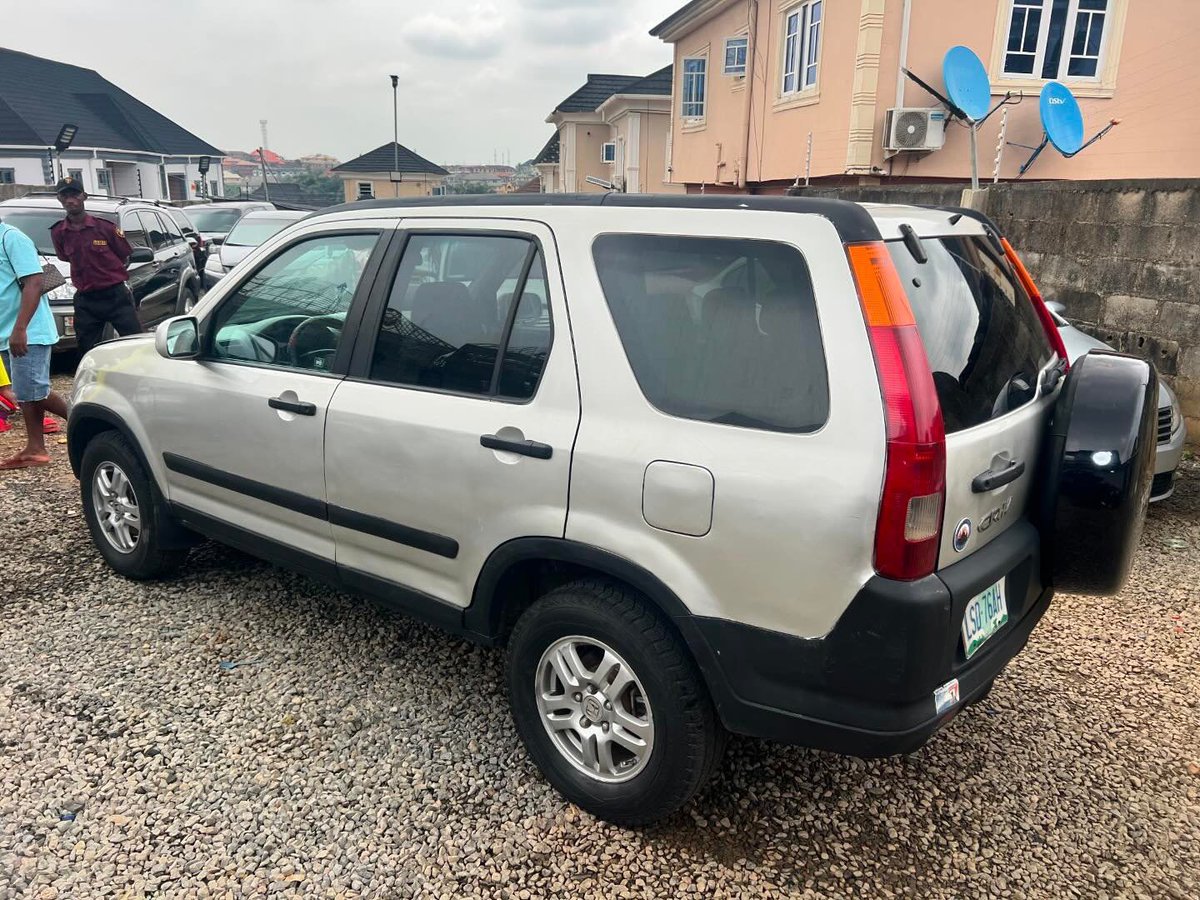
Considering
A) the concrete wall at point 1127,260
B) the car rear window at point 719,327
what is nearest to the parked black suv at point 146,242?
the car rear window at point 719,327

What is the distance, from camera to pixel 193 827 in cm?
262

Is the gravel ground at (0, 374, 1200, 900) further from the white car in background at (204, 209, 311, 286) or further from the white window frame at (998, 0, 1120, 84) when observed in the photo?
the white window frame at (998, 0, 1120, 84)

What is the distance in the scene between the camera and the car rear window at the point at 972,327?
2.21m

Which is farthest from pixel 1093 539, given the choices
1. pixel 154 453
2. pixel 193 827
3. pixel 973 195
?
pixel 973 195

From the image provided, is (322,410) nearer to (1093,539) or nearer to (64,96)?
(1093,539)

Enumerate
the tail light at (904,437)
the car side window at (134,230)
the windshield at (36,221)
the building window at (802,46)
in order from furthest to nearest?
the building window at (802,46), the car side window at (134,230), the windshield at (36,221), the tail light at (904,437)

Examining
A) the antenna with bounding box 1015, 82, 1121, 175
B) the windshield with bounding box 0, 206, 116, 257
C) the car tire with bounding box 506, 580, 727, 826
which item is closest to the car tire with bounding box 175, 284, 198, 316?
the windshield with bounding box 0, 206, 116, 257

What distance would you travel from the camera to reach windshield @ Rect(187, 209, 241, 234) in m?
16.5

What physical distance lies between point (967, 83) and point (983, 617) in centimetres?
1126

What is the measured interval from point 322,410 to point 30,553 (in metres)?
2.57

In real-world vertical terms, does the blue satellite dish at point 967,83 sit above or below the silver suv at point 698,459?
above

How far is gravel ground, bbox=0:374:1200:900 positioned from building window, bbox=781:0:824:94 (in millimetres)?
12914

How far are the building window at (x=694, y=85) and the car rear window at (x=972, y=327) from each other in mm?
18664

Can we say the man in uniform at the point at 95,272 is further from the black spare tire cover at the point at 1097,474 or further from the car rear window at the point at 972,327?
the black spare tire cover at the point at 1097,474
